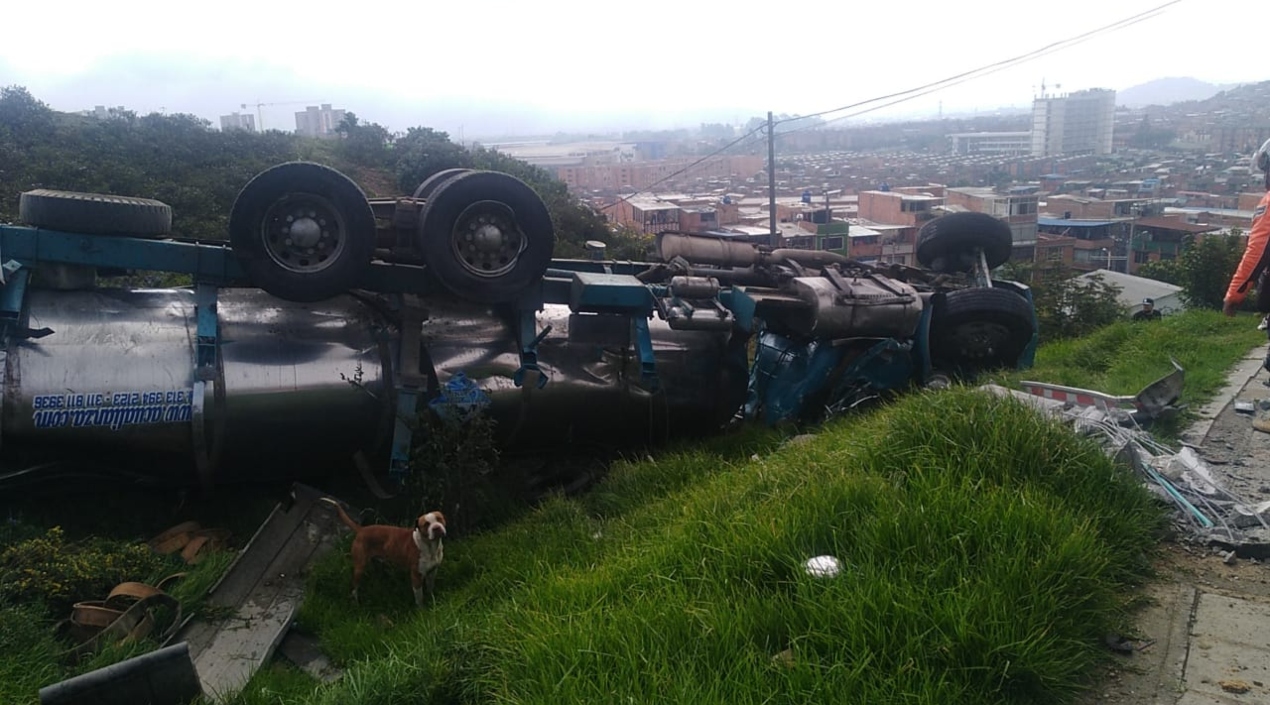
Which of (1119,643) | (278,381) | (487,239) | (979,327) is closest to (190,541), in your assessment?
(278,381)

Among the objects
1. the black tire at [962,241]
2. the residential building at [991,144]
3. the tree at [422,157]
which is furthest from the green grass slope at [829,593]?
the residential building at [991,144]

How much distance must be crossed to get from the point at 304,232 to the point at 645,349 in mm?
2343

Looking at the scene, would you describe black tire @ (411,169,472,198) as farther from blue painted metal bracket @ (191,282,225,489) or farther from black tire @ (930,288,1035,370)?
black tire @ (930,288,1035,370)

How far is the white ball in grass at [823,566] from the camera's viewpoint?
3.32 metres

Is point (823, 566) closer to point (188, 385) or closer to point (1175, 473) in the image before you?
point (1175, 473)

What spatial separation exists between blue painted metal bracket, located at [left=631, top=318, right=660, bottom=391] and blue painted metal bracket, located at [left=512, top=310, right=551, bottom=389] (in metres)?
0.66

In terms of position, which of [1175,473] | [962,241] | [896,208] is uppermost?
[962,241]

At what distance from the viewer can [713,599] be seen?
335 centimetres

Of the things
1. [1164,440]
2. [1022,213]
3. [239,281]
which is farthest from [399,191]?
[1022,213]

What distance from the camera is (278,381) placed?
5.79 metres

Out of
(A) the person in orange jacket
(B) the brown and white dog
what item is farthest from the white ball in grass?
Answer: (A) the person in orange jacket

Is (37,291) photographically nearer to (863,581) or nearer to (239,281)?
(239,281)

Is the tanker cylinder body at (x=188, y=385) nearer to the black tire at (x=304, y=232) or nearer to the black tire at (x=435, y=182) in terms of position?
the black tire at (x=304, y=232)

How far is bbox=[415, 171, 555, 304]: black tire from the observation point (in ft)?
19.2
